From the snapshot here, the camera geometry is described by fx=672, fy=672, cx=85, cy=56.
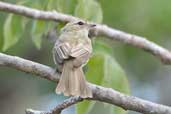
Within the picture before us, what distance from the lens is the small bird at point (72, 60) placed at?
246 centimetres

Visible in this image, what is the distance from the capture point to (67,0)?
10.3 feet

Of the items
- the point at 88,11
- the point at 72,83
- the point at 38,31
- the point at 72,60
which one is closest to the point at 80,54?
the point at 72,60

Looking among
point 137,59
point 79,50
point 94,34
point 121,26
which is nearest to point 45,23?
point 94,34

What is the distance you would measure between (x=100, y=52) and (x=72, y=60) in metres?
0.23

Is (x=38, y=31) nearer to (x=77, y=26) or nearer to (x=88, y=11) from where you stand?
(x=77, y=26)

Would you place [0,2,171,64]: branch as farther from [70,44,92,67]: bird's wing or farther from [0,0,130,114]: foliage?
[70,44,92,67]: bird's wing

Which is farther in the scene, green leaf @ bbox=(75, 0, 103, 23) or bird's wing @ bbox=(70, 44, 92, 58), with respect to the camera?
green leaf @ bbox=(75, 0, 103, 23)

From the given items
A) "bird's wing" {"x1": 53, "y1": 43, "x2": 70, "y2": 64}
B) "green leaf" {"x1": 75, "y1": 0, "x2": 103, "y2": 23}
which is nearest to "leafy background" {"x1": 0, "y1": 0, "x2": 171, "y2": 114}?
"green leaf" {"x1": 75, "y1": 0, "x2": 103, "y2": 23}

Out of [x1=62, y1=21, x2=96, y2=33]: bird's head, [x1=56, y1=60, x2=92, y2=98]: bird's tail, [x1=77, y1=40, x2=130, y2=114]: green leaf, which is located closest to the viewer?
[x1=56, y1=60, x2=92, y2=98]: bird's tail

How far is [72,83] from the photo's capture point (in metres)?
2.59

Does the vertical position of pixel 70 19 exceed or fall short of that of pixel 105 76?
it exceeds it

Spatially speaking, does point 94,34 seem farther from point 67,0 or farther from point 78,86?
point 78,86

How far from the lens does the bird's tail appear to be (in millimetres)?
2375

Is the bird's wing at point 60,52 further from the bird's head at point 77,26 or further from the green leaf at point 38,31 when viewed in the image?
the green leaf at point 38,31
